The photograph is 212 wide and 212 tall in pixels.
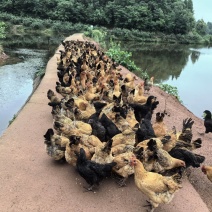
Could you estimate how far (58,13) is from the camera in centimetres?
6388

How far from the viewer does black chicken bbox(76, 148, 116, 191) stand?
18.6ft

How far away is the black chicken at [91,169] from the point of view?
5.68 m

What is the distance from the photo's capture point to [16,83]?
1922 centimetres

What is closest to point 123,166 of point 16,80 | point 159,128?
point 159,128

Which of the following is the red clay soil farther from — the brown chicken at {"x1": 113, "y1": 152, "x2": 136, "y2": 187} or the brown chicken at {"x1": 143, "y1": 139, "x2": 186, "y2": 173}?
the brown chicken at {"x1": 143, "y1": 139, "x2": 186, "y2": 173}

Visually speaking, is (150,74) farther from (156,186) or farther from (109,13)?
(109,13)

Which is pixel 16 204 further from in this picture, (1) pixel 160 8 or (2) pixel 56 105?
(1) pixel 160 8

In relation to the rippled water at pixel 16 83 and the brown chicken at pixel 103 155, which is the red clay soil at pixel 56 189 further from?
the rippled water at pixel 16 83

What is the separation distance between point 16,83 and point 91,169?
14.9 metres

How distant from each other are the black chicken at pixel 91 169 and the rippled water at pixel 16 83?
6.91m

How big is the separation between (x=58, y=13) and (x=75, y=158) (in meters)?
62.2

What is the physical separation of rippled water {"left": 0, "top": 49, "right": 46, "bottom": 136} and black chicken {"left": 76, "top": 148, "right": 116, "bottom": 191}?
6.91 meters

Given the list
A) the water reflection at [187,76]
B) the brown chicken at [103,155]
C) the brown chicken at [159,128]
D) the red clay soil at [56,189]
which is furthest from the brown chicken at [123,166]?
the water reflection at [187,76]

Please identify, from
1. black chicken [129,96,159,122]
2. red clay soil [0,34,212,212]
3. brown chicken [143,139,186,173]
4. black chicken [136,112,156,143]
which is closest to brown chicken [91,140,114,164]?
red clay soil [0,34,212,212]
